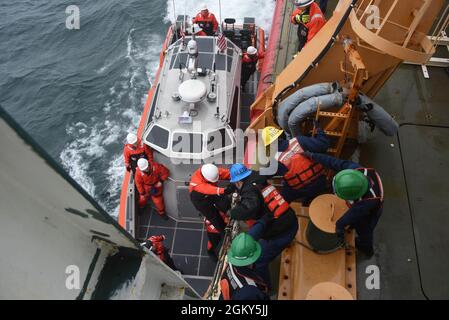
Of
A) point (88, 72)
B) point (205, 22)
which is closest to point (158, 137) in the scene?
point (205, 22)

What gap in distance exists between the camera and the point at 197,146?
6.71 meters

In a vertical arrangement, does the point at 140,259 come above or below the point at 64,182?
below

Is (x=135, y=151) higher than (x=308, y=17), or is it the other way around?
(x=308, y=17)

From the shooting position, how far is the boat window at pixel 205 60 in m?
8.06

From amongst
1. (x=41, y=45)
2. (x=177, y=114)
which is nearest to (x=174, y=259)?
(x=177, y=114)

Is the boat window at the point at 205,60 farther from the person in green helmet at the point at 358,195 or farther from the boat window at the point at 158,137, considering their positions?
the person in green helmet at the point at 358,195

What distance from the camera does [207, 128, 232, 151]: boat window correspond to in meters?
6.76

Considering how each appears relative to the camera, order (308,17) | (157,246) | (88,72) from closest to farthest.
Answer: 1. (157,246)
2. (308,17)
3. (88,72)

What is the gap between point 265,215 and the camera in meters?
4.11

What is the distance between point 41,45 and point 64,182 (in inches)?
653

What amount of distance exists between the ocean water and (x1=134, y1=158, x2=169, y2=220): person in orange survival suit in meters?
3.34

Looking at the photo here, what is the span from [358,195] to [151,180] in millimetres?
3838

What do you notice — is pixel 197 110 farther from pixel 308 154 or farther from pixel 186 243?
pixel 308 154
